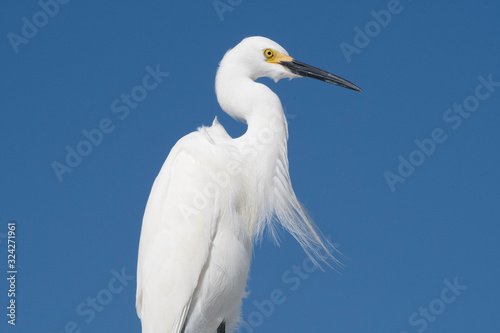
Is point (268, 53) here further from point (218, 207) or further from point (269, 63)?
point (218, 207)

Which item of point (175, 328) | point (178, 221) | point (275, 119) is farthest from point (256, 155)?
point (175, 328)

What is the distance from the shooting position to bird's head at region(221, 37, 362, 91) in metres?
4.80

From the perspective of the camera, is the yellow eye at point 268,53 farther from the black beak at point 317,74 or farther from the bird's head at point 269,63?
the black beak at point 317,74

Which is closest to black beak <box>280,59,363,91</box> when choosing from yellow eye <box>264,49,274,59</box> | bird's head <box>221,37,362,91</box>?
bird's head <box>221,37,362,91</box>

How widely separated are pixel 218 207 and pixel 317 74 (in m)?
1.36

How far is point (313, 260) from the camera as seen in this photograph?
4898 millimetres

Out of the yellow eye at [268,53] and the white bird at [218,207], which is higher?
the yellow eye at [268,53]

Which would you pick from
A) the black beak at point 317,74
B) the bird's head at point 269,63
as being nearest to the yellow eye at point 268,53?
the bird's head at point 269,63

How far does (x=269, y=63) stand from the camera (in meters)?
4.91

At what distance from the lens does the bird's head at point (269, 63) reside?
15.7 ft

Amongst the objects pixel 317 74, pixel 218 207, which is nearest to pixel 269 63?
pixel 317 74

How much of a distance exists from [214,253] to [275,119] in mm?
985

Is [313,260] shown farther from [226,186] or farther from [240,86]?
[240,86]

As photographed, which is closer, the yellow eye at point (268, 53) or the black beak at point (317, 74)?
the yellow eye at point (268, 53)
